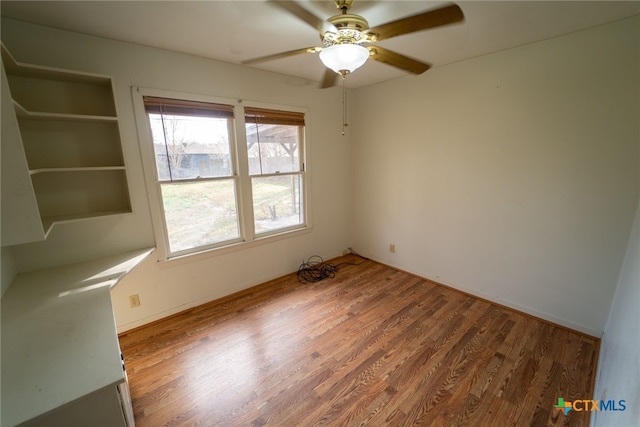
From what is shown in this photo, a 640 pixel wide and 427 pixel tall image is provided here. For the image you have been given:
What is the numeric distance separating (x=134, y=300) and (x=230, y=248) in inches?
36.4

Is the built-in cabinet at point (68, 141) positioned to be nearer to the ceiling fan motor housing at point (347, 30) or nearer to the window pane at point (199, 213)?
the window pane at point (199, 213)

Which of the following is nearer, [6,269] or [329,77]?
[6,269]

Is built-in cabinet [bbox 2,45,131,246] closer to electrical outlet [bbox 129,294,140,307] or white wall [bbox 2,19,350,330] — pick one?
white wall [bbox 2,19,350,330]

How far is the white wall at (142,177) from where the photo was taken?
1.85 meters

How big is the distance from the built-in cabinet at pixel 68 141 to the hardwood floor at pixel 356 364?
118cm

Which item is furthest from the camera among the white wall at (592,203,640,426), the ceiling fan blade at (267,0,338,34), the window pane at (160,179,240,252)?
the window pane at (160,179,240,252)

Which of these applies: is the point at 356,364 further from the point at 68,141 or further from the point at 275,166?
the point at 68,141

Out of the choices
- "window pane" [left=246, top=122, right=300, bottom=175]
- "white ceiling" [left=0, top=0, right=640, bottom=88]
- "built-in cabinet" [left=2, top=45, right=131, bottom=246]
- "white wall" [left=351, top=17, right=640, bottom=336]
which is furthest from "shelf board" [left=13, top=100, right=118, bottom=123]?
"white wall" [left=351, top=17, right=640, bottom=336]

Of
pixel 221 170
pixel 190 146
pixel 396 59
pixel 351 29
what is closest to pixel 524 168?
pixel 396 59

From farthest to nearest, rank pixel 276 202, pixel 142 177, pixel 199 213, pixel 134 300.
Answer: pixel 276 202, pixel 199 213, pixel 134 300, pixel 142 177

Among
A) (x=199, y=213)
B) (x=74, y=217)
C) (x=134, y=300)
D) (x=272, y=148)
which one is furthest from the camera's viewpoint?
(x=272, y=148)

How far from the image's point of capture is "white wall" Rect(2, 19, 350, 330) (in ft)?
6.06

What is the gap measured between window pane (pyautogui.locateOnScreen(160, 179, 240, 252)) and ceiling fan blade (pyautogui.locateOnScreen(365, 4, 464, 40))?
196 centimetres

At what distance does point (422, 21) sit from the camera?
1.23 meters
